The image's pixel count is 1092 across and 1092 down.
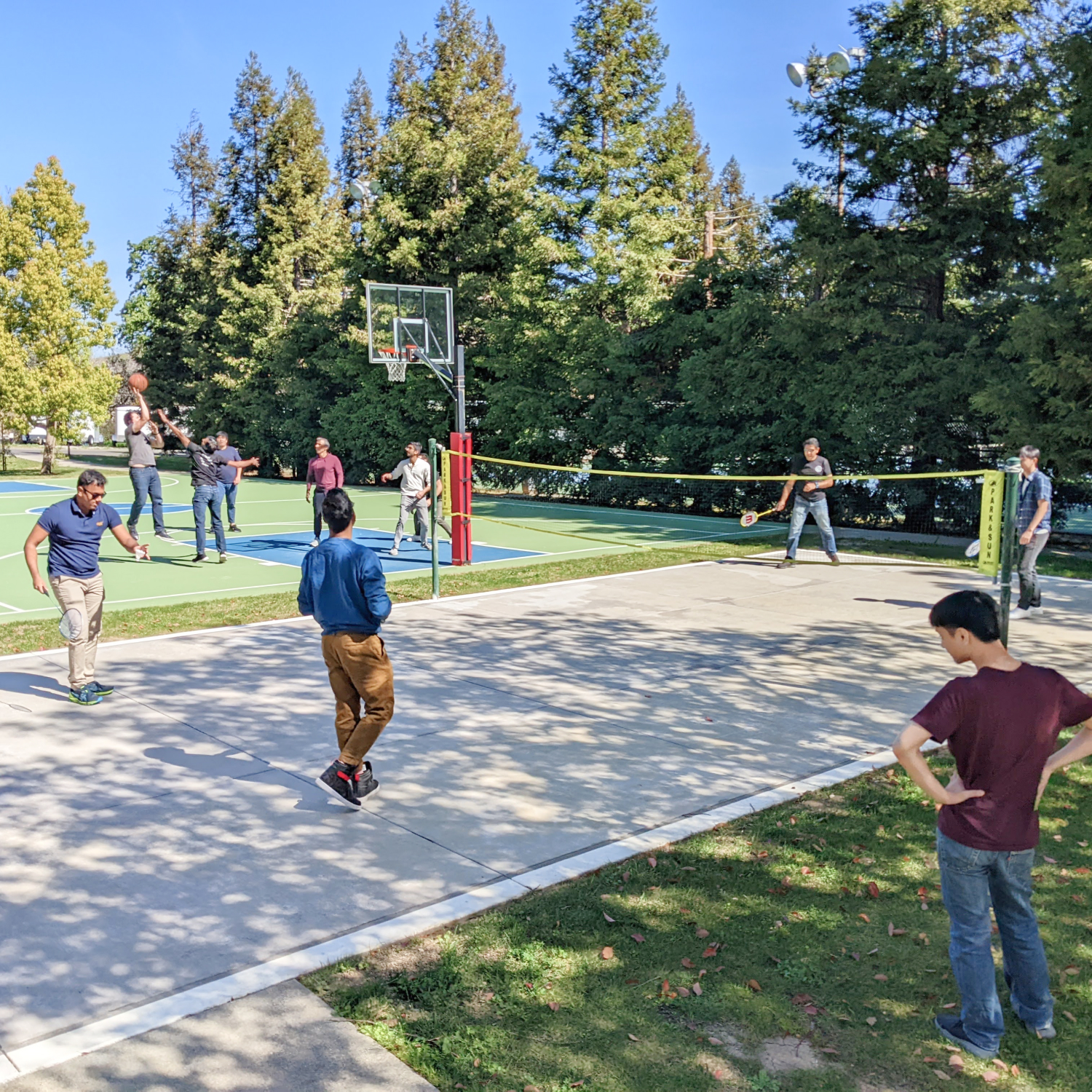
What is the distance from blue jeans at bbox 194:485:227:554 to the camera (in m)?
16.2

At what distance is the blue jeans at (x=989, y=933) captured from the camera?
3807mm

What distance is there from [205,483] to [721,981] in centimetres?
1344

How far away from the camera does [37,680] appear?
939cm

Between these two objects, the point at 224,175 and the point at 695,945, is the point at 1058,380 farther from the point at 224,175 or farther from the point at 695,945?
the point at 224,175

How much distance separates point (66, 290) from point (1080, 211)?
34.5 metres

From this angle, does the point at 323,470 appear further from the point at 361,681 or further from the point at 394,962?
the point at 394,962

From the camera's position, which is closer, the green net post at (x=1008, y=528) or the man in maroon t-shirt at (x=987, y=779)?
the man in maroon t-shirt at (x=987, y=779)

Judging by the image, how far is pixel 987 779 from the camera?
373cm

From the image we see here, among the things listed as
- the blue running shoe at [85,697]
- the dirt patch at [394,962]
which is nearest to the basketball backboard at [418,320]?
the blue running shoe at [85,697]

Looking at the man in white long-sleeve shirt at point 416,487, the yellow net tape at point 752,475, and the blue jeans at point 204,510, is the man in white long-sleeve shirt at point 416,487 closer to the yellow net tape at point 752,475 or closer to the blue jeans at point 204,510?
the yellow net tape at point 752,475

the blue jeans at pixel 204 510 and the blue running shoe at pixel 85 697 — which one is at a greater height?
the blue jeans at pixel 204 510

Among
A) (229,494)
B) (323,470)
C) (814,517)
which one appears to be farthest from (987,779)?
(229,494)

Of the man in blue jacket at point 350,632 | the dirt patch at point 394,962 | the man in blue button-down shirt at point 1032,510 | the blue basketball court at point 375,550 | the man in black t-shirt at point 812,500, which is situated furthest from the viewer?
the blue basketball court at point 375,550

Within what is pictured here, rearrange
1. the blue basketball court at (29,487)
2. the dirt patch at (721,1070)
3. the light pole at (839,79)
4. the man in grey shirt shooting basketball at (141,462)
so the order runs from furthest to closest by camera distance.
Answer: the blue basketball court at (29,487), the light pole at (839,79), the man in grey shirt shooting basketball at (141,462), the dirt patch at (721,1070)
